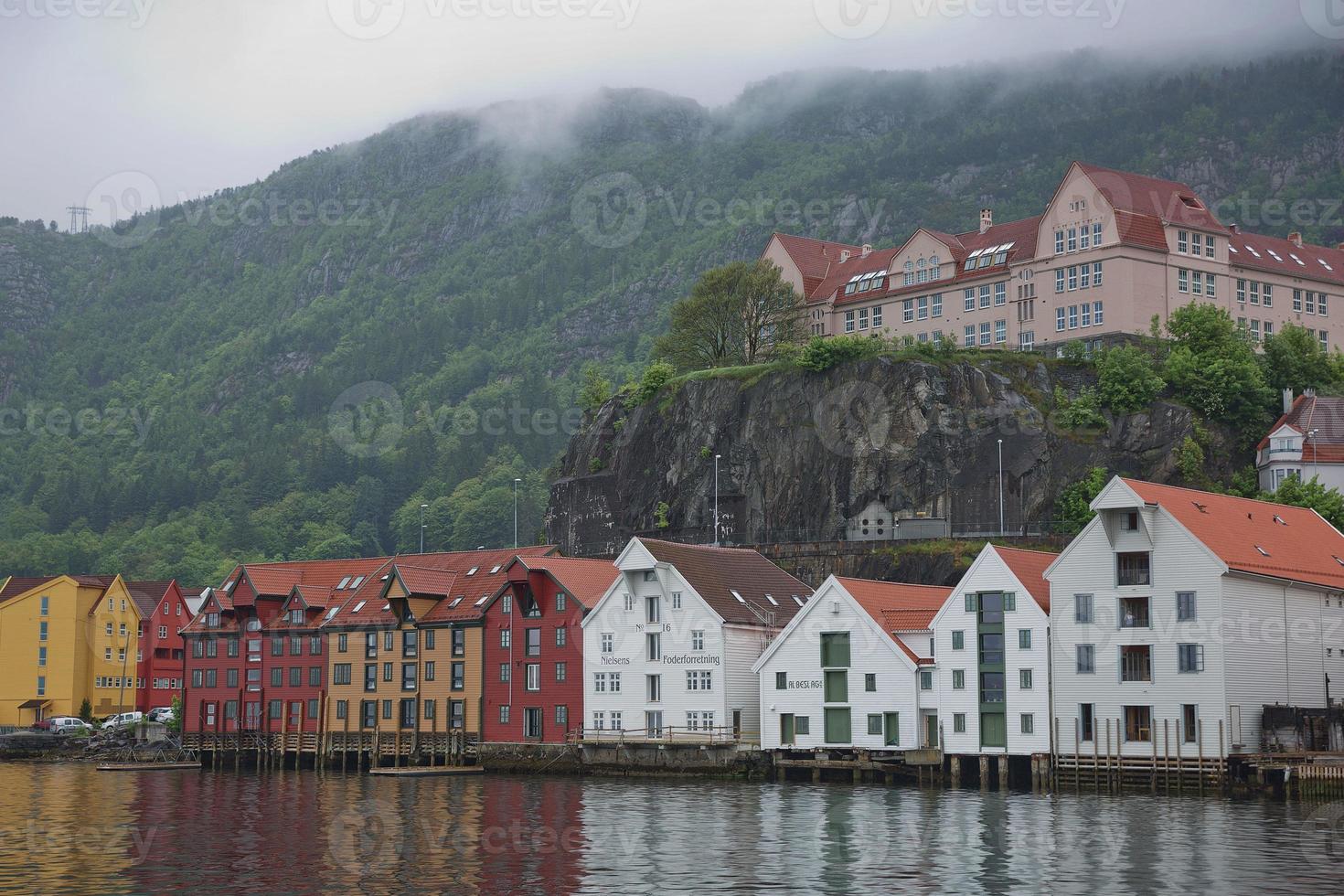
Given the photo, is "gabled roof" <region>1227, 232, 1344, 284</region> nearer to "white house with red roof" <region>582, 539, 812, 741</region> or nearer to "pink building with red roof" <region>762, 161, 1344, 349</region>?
"pink building with red roof" <region>762, 161, 1344, 349</region>

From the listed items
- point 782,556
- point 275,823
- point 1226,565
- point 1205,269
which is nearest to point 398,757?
point 782,556

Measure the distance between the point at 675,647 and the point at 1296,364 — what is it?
193 ft

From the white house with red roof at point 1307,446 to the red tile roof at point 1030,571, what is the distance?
3364cm

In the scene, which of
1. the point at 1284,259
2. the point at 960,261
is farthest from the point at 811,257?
the point at 1284,259

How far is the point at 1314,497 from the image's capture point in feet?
384

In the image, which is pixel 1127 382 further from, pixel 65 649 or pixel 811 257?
pixel 65 649

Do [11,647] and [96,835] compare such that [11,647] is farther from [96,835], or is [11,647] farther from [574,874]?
[574,874]

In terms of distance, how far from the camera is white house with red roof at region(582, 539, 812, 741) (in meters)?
106

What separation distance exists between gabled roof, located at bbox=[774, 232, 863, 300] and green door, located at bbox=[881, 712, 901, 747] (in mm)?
71890

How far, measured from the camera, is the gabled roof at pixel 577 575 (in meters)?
115

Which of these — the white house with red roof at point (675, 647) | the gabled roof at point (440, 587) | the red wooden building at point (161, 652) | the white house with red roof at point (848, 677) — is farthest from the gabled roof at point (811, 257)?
the white house with red roof at point (848, 677)

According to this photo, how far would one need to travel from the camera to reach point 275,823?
256ft

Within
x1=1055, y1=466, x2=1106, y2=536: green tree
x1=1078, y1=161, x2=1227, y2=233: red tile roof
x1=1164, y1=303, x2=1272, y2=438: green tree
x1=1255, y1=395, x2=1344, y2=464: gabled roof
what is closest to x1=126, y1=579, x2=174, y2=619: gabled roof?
x1=1055, y1=466, x2=1106, y2=536: green tree

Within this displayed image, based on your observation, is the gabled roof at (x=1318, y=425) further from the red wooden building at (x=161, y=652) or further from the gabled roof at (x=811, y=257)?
the red wooden building at (x=161, y=652)
